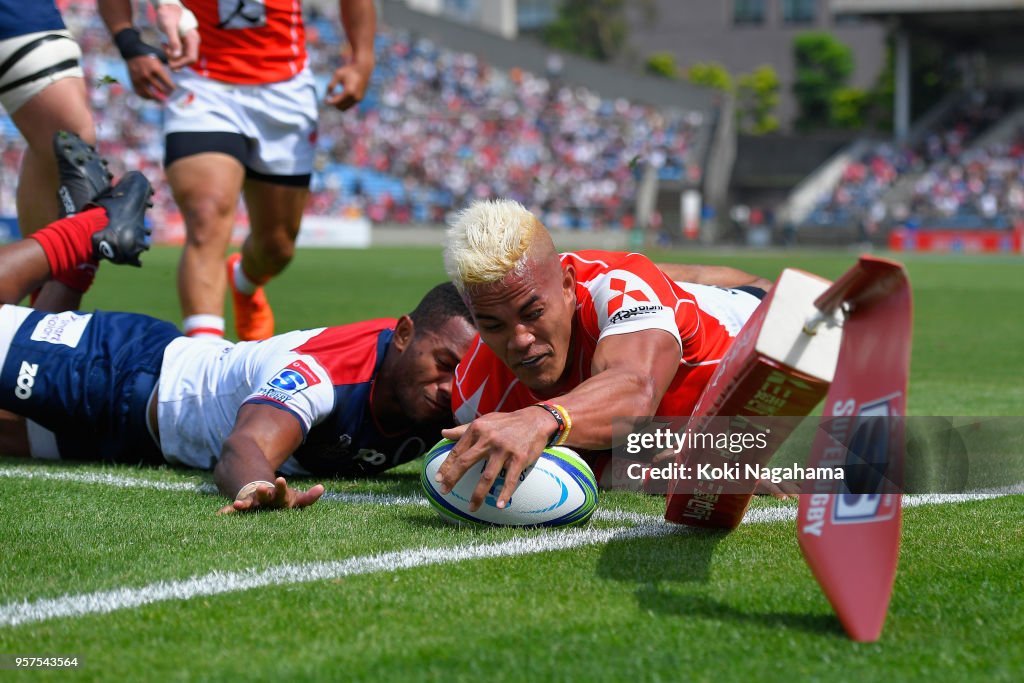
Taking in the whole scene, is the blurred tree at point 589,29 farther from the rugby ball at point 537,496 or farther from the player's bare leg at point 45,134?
the rugby ball at point 537,496

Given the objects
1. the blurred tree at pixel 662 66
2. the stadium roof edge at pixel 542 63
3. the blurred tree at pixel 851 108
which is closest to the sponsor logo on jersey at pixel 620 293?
the stadium roof edge at pixel 542 63

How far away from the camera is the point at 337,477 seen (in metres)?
4.54

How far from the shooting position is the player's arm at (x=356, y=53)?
706 centimetres

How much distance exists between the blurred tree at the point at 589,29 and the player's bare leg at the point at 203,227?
7197 centimetres

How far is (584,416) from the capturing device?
3.29 metres

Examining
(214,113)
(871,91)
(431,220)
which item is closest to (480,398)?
(214,113)

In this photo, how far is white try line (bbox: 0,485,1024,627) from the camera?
264 centimetres

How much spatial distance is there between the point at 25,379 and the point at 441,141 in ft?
126

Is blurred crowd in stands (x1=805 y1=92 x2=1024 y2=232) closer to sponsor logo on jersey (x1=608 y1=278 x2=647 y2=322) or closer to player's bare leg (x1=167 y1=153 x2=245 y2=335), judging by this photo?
player's bare leg (x1=167 y1=153 x2=245 y2=335)

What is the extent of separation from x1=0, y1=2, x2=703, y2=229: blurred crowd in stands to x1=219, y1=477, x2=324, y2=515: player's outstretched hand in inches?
1272

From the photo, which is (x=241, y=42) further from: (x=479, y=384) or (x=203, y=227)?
(x=479, y=384)

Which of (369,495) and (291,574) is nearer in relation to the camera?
(291,574)

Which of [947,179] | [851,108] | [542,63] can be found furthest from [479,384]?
[851,108]

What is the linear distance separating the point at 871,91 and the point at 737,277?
69.1 meters
